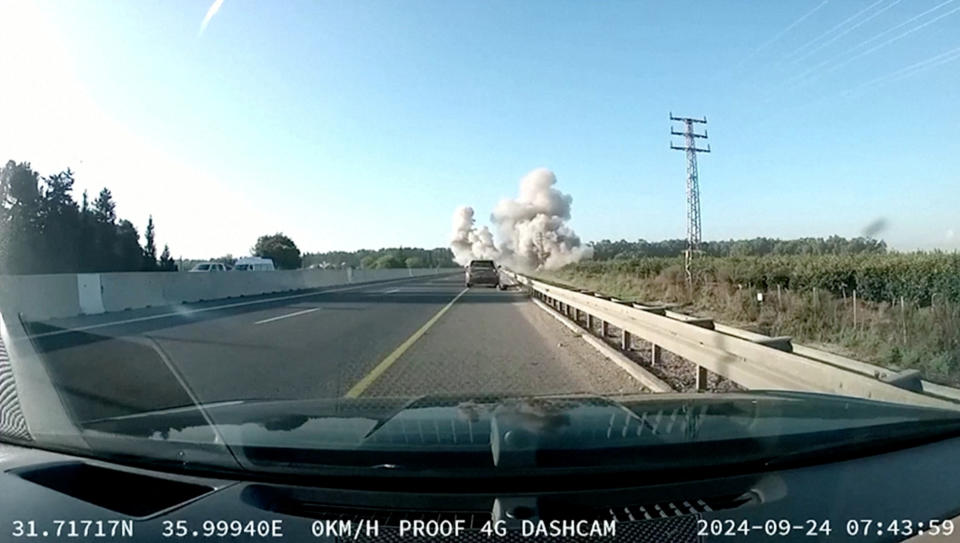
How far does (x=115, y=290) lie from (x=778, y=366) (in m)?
20.7

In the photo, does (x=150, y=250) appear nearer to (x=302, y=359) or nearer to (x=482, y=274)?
(x=482, y=274)

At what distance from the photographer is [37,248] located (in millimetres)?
30578

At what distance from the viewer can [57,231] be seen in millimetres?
32875

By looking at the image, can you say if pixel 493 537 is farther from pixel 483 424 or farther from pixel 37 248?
pixel 37 248

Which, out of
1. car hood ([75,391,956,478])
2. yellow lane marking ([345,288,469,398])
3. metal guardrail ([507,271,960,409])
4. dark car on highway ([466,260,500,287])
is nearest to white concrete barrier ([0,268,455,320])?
yellow lane marking ([345,288,469,398])

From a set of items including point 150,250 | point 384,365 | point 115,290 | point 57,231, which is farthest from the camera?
point 150,250

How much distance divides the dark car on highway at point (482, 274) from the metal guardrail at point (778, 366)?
32731 mm

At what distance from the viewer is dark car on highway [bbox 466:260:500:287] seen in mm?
43094

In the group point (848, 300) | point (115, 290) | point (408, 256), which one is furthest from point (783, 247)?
point (408, 256)

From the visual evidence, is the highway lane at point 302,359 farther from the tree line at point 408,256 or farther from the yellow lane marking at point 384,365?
the tree line at point 408,256

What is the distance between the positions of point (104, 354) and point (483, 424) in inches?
354

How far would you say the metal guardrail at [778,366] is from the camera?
400 centimetres

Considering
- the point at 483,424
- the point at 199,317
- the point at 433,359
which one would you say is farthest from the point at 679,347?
the point at 199,317

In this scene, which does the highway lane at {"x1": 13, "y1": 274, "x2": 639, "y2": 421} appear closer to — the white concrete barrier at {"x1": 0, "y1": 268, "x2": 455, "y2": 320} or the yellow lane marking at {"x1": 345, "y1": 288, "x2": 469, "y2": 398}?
the yellow lane marking at {"x1": 345, "y1": 288, "x2": 469, "y2": 398}
